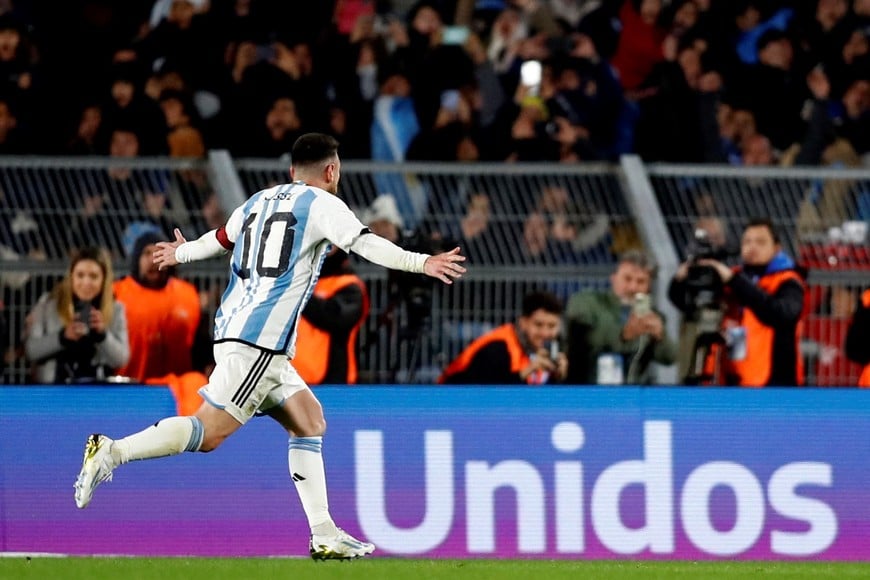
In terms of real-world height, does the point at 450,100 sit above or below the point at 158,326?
above

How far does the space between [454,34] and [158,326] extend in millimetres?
5543

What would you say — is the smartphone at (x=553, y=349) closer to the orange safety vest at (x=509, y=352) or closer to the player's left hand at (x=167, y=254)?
the orange safety vest at (x=509, y=352)

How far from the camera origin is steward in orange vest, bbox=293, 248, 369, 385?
11.0 meters

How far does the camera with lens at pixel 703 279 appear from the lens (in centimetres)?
1145

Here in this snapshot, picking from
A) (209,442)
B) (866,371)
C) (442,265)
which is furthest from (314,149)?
(866,371)

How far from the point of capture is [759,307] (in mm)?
11227

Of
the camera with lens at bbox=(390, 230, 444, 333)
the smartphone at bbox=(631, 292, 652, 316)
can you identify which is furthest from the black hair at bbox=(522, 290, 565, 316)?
the smartphone at bbox=(631, 292, 652, 316)

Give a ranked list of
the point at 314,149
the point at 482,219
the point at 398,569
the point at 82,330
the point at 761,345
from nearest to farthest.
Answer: the point at 314,149 < the point at 398,569 < the point at 82,330 < the point at 761,345 < the point at 482,219

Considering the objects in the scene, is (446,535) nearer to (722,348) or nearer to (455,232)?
(722,348)

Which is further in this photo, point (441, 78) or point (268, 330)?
point (441, 78)

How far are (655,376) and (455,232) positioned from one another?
1.83m

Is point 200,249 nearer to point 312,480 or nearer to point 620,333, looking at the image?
point 312,480

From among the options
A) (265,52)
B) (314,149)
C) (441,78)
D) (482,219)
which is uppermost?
(265,52)

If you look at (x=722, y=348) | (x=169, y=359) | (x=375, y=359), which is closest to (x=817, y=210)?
(x=722, y=348)
